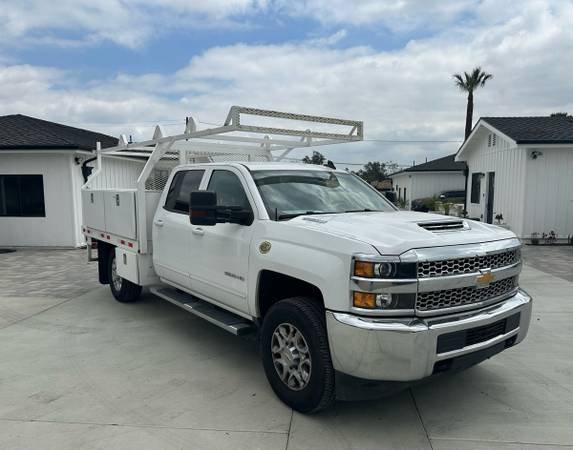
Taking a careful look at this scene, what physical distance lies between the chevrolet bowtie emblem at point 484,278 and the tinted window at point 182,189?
10.2ft

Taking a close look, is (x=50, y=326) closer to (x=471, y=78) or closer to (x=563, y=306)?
(x=563, y=306)

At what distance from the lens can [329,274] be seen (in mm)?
3225

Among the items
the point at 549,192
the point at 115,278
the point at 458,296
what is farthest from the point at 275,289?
the point at 549,192

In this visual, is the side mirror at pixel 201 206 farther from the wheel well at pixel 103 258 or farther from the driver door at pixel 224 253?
the wheel well at pixel 103 258

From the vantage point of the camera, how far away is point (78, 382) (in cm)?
425

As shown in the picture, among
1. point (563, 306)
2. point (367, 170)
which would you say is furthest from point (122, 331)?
point (367, 170)

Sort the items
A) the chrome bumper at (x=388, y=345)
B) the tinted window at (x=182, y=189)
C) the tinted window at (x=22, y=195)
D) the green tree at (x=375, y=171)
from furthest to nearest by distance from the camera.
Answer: the green tree at (x=375, y=171) < the tinted window at (x=22, y=195) < the tinted window at (x=182, y=189) < the chrome bumper at (x=388, y=345)

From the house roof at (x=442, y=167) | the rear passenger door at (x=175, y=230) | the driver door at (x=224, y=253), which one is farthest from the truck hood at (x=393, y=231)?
the house roof at (x=442, y=167)

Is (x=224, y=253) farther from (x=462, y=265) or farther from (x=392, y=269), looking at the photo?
(x=462, y=265)

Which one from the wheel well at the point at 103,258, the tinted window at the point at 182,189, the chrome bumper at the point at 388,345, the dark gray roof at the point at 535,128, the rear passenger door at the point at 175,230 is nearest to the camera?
the chrome bumper at the point at 388,345

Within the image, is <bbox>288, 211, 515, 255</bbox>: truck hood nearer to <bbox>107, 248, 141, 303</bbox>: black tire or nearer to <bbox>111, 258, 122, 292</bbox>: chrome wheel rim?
<bbox>107, 248, 141, 303</bbox>: black tire

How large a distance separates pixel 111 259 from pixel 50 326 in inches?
60.1

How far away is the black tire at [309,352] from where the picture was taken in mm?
3309

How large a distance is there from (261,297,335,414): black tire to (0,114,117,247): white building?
36.3 ft
